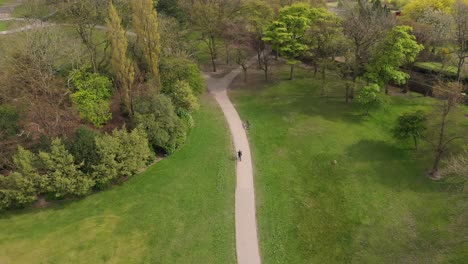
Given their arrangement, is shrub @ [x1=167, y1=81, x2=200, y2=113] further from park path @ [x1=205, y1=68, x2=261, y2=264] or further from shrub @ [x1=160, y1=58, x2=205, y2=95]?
park path @ [x1=205, y1=68, x2=261, y2=264]

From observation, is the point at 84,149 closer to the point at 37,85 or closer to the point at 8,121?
the point at 8,121

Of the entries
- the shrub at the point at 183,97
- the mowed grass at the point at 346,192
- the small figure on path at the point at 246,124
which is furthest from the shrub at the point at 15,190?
the small figure on path at the point at 246,124

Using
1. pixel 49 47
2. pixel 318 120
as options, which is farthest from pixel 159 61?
pixel 318 120

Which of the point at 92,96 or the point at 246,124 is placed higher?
the point at 92,96

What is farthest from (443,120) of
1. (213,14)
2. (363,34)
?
(213,14)

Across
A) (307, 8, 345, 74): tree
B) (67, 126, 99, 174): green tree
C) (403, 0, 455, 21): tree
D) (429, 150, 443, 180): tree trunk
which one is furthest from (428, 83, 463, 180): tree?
(67, 126, 99, 174): green tree

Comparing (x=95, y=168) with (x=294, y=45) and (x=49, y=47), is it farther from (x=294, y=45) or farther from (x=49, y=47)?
(x=294, y=45)

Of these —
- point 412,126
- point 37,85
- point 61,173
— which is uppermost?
point 37,85
